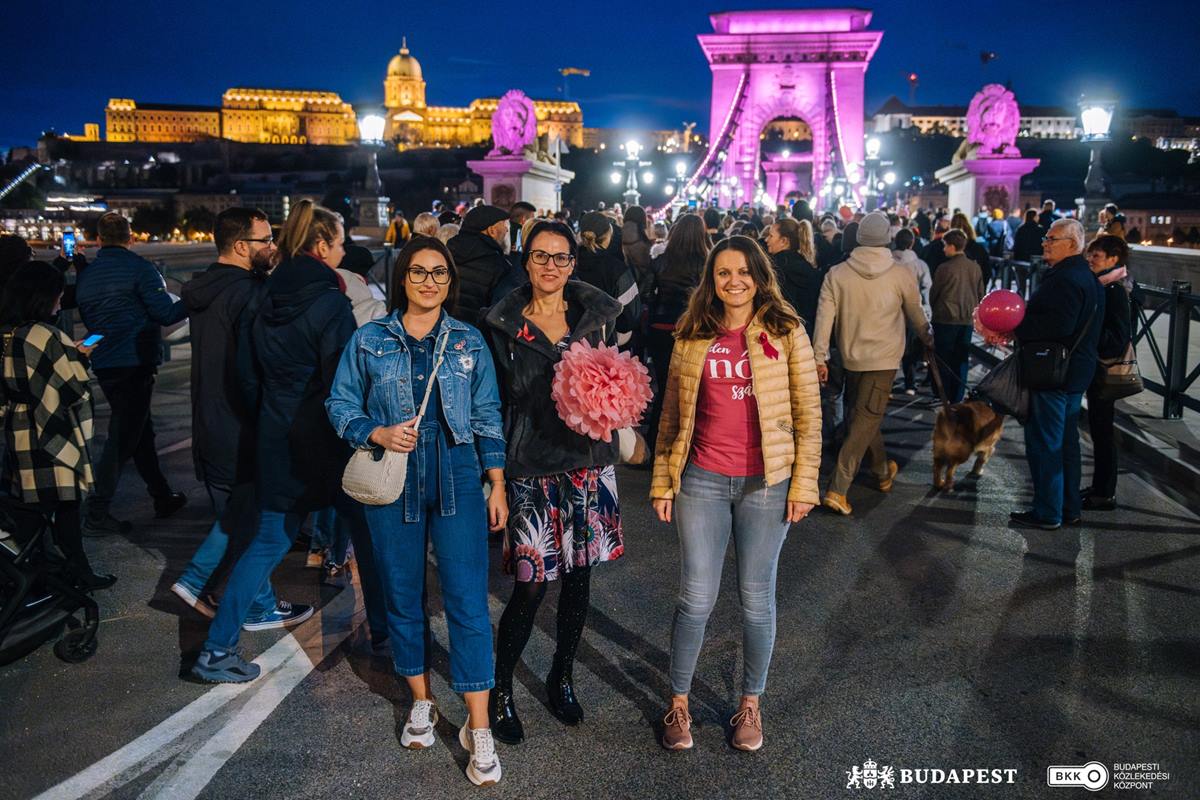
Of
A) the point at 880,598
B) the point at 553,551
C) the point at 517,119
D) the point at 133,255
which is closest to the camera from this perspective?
the point at 553,551

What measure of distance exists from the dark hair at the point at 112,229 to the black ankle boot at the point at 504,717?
4112mm

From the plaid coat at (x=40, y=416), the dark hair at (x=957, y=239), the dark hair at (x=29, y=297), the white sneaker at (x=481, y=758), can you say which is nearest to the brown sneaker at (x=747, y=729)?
the white sneaker at (x=481, y=758)

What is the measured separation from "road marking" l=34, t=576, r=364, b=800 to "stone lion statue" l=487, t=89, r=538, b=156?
1897 centimetres

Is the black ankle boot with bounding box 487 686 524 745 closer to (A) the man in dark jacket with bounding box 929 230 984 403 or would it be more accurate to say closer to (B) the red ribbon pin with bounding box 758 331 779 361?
(B) the red ribbon pin with bounding box 758 331 779 361

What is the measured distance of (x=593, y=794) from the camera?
3385mm

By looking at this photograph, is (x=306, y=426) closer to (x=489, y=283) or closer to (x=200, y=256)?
(x=489, y=283)

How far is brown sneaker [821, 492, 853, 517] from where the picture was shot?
6.66 meters

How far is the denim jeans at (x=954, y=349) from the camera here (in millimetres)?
10242

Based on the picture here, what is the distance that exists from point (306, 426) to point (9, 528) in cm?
154

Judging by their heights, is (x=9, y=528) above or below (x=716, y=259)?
below

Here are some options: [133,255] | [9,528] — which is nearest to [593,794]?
[9,528]

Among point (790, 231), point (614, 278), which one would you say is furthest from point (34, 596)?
A: point (790, 231)

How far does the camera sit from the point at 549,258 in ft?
12.1

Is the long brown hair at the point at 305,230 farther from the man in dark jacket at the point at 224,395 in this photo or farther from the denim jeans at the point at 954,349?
the denim jeans at the point at 954,349
